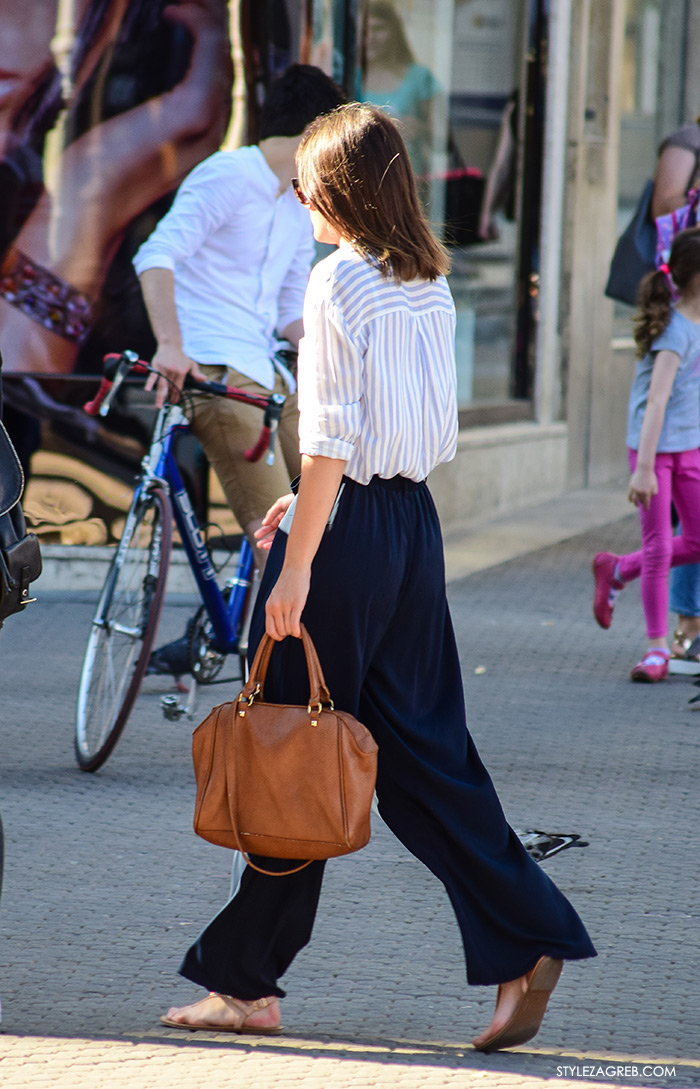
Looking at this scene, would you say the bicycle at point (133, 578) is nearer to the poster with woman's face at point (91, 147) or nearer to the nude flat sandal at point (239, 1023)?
the nude flat sandal at point (239, 1023)

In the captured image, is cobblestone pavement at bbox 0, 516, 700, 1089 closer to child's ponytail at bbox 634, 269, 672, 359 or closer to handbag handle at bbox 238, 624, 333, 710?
handbag handle at bbox 238, 624, 333, 710

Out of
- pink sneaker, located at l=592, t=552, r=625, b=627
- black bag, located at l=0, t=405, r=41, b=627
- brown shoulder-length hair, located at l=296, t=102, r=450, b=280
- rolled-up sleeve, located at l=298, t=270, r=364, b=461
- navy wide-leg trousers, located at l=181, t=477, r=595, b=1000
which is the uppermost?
brown shoulder-length hair, located at l=296, t=102, r=450, b=280

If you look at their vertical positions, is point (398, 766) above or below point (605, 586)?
above

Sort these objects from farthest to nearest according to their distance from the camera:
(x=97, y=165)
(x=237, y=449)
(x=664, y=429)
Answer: (x=97, y=165) < (x=664, y=429) < (x=237, y=449)

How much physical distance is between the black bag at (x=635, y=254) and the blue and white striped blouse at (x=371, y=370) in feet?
16.9

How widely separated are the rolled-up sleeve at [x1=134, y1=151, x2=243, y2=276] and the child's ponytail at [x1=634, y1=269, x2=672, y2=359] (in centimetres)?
188

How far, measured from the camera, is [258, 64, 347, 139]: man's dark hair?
5.50 m

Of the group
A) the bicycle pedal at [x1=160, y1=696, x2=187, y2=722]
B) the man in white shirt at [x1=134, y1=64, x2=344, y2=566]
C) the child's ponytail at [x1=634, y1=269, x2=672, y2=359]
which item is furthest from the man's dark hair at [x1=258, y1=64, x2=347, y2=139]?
the bicycle pedal at [x1=160, y1=696, x2=187, y2=722]

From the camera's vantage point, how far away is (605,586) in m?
7.11

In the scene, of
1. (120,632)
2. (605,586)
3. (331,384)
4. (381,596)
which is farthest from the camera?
(605,586)

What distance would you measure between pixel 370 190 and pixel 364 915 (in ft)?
5.86

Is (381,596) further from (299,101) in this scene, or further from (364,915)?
(299,101)

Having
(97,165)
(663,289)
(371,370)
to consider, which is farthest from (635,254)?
(371,370)

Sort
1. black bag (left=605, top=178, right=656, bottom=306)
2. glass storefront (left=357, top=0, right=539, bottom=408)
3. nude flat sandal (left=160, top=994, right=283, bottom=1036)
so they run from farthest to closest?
glass storefront (left=357, top=0, right=539, bottom=408), black bag (left=605, top=178, right=656, bottom=306), nude flat sandal (left=160, top=994, right=283, bottom=1036)
